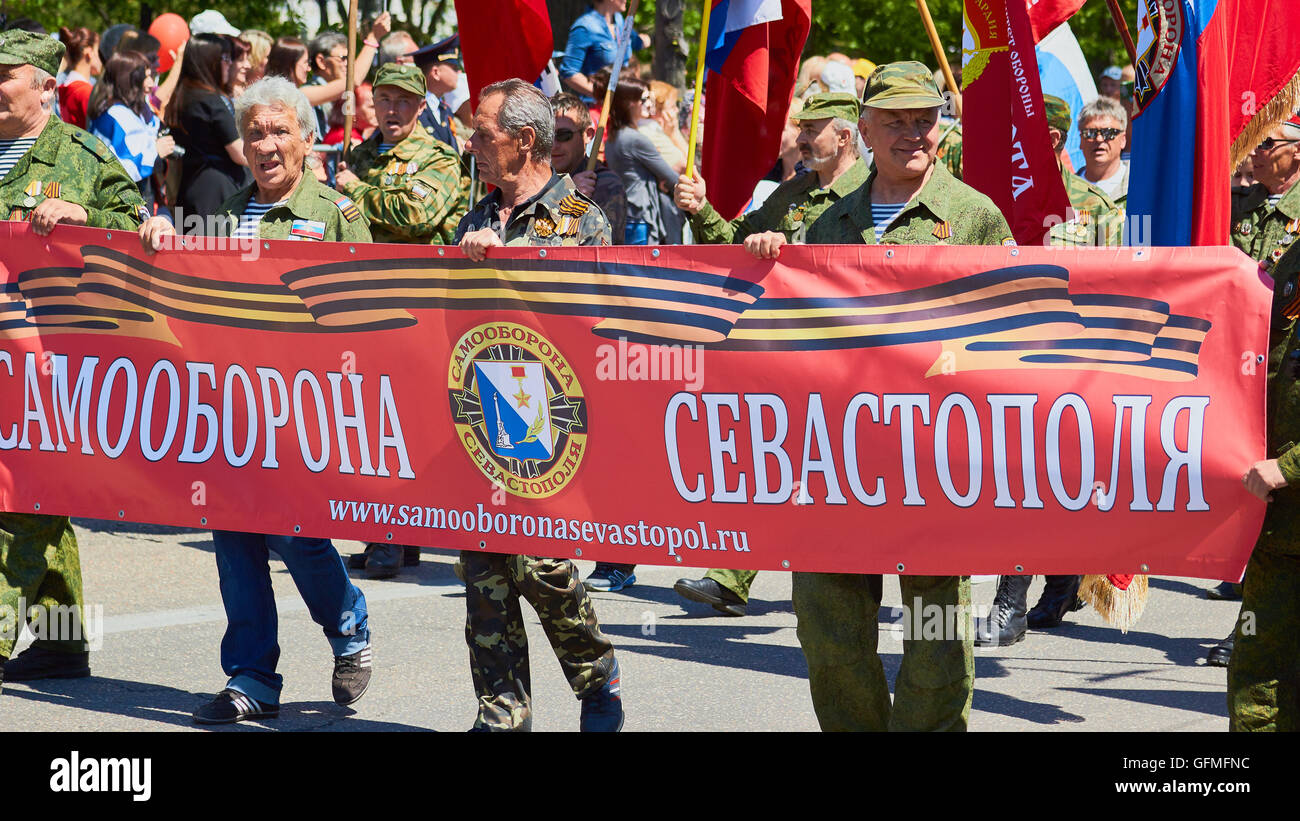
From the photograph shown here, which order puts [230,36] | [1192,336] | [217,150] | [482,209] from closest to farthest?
[1192,336]
[482,209]
[217,150]
[230,36]

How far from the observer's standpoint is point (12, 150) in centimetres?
619

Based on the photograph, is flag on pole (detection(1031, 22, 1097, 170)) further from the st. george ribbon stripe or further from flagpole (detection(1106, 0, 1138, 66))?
Answer: the st. george ribbon stripe

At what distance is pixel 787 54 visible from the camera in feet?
26.1

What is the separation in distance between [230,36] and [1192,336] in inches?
333

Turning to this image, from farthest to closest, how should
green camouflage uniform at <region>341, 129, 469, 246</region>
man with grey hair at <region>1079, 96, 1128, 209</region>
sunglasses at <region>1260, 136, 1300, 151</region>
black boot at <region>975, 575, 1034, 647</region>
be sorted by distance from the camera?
man with grey hair at <region>1079, 96, 1128, 209</region> → green camouflage uniform at <region>341, 129, 469, 246</region> → black boot at <region>975, 575, 1034, 647</region> → sunglasses at <region>1260, 136, 1300, 151</region>

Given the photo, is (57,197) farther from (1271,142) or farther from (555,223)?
(1271,142)

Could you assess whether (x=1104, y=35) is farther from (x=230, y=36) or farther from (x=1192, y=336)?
(x=1192, y=336)

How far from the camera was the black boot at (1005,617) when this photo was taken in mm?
7289

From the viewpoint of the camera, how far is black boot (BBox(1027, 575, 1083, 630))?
768 centimetres

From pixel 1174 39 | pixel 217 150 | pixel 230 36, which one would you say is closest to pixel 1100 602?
pixel 1174 39

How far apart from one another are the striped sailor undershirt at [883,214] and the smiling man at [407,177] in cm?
366

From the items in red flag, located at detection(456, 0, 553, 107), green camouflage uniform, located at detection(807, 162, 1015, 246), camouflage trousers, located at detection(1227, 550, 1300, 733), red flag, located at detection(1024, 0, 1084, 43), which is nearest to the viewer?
camouflage trousers, located at detection(1227, 550, 1300, 733)

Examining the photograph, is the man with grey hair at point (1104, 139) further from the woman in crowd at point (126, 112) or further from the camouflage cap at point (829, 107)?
the woman in crowd at point (126, 112)

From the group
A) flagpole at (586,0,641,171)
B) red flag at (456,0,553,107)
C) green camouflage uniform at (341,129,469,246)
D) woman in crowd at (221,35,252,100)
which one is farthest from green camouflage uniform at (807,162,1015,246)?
woman in crowd at (221,35,252,100)
